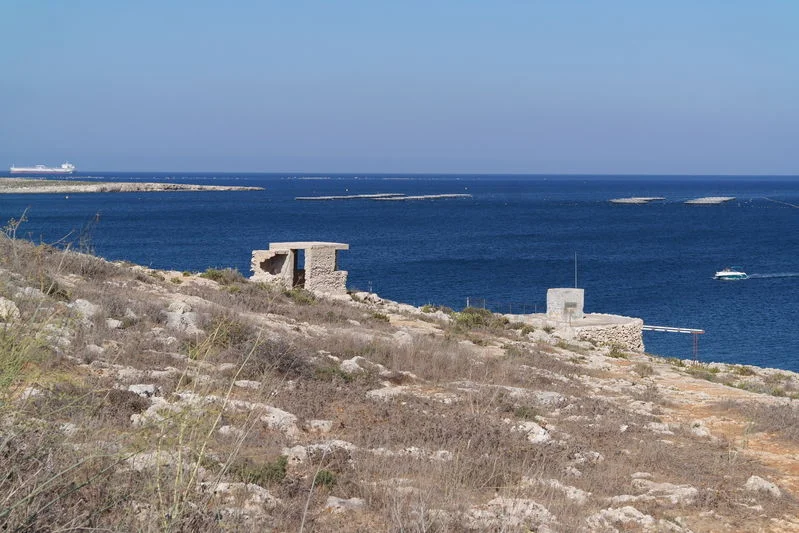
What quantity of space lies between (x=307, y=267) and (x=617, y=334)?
32.3 feet

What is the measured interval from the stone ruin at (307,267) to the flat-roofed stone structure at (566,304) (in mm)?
6813

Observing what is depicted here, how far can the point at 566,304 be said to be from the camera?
2573 cm

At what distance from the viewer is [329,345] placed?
12.6m

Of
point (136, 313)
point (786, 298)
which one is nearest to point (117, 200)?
point (786, 298)

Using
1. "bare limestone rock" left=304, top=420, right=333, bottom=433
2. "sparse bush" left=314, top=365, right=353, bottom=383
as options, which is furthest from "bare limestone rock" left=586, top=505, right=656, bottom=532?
"sparse bush" left=314, top=365, right=353, bottom=383

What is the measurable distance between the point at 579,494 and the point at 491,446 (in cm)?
115

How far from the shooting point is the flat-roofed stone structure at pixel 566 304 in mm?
25656

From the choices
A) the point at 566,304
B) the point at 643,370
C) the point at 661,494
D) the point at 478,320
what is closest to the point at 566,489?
the point at 661,494

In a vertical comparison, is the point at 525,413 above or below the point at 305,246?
below

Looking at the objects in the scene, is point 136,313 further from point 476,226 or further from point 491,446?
point 476,226

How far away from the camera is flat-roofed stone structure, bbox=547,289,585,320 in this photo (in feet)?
84.2

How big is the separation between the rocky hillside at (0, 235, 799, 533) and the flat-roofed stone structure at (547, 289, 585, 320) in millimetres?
10329

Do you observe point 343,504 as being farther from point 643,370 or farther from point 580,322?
point 580,322

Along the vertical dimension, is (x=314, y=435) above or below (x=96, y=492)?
below
